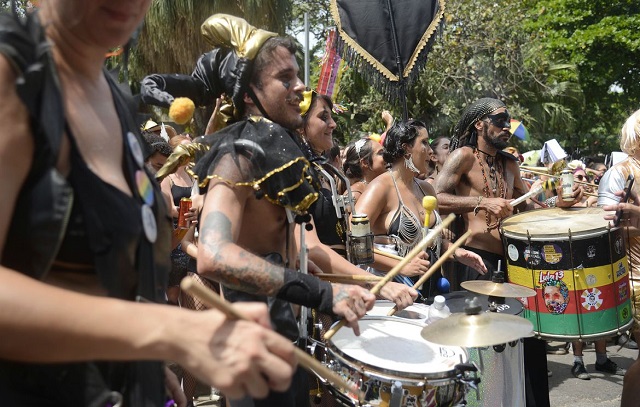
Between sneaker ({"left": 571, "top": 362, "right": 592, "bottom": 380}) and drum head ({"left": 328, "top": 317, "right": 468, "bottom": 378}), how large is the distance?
373 centimetres

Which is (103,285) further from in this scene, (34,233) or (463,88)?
(463,88)

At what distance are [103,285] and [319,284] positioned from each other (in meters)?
1.08

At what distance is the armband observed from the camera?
7.29 feet

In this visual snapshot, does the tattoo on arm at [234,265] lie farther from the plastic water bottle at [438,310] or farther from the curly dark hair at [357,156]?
the curly dark hair at [357,156]

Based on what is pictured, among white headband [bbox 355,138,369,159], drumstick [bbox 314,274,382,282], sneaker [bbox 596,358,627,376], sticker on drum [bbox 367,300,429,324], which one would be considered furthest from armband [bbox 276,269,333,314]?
sneaker [bbox 596,358,627,376]

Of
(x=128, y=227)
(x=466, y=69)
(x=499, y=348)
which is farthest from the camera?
(x=466, y=69)

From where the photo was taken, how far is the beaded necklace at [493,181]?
18.1ft

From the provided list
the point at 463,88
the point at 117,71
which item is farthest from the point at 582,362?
the point at 463,88

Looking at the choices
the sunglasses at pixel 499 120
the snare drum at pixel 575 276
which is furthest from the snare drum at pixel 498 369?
the sunglasses at pixel 499 120

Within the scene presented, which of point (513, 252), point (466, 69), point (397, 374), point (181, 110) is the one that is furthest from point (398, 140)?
point (466, 69)

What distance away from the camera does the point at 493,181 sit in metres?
5.66

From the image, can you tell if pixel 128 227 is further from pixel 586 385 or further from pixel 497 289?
pixel 586 385

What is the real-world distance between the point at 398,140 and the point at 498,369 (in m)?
2.12

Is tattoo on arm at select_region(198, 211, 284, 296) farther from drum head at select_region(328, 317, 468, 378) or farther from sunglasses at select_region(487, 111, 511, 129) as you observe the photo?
sunglasses at select_region(487, 111, 511, 129)
